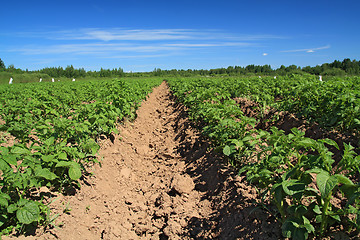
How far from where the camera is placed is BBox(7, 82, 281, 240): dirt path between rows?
8.75 feet

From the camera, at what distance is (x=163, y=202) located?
3.52 metres

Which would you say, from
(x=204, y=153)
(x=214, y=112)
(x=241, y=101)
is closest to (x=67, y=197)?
(x=204, y=153)

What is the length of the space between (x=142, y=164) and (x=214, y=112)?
2089 millimetres

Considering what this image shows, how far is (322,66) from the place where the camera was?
103 feet

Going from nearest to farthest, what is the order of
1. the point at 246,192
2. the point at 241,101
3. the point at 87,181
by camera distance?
the point at 246,192 → the point at 87,181 → the point at 241,101

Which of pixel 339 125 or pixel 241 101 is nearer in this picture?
pixel 339 125

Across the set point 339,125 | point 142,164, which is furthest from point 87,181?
point 339,125

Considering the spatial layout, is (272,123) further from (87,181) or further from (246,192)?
(87,181)

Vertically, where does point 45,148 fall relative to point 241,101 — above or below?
below

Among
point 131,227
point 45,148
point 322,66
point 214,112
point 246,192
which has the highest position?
point 322,66

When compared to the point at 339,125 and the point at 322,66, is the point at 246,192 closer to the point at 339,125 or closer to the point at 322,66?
the point at 339,125

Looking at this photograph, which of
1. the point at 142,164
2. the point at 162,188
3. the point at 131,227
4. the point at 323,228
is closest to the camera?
the point at 323,228

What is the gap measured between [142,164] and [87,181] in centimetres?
166

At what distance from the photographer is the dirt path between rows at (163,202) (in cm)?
267
